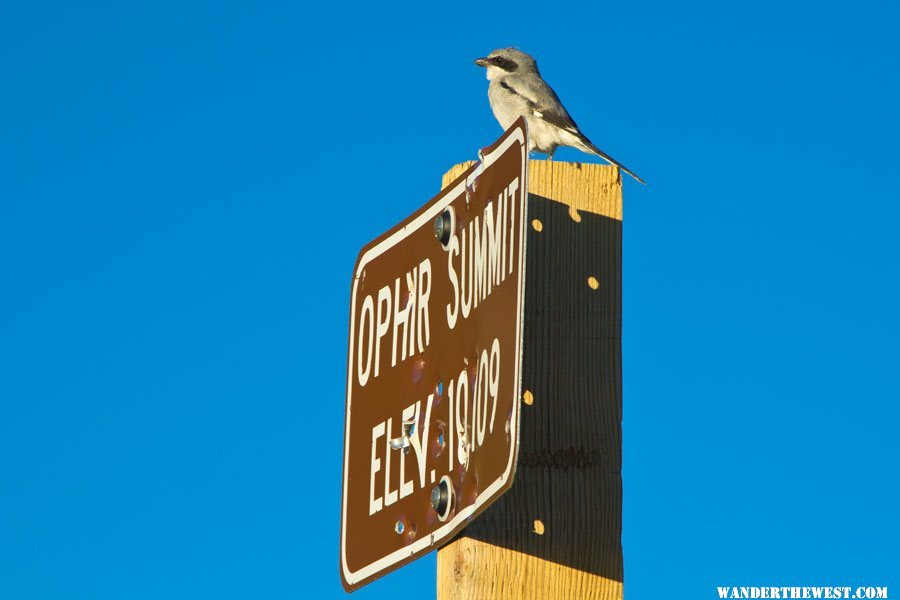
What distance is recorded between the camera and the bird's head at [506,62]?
8688mm

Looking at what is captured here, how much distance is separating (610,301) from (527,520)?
1.48 feet

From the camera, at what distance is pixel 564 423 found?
2395mm

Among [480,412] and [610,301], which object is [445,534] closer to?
[480,412]

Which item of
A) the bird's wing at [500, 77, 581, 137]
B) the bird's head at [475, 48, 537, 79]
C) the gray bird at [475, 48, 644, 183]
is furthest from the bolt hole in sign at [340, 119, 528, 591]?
the bird's head at [475, 48, 537, 79]

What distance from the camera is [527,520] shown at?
7.68ft

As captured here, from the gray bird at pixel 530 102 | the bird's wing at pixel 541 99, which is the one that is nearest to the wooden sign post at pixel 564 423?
the gray bird at pixel 530 102

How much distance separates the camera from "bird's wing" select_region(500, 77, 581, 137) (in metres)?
7.97

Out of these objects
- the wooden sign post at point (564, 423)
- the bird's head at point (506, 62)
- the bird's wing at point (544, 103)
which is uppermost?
the bird's head at point (506, 62)

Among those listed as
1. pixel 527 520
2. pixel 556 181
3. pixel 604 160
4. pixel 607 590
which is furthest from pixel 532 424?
pixel 604 160

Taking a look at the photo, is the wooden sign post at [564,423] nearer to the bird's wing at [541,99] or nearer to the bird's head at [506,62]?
the bird's wing at [541,99]

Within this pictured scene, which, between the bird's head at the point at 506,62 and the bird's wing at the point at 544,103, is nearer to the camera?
the bird's wing at the point at 544,103

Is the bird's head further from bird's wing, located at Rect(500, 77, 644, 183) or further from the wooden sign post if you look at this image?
the wooden sign post

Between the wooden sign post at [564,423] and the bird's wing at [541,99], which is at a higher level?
the bird's wing at [541,99]

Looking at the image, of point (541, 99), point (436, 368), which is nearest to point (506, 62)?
point (541, 99)
